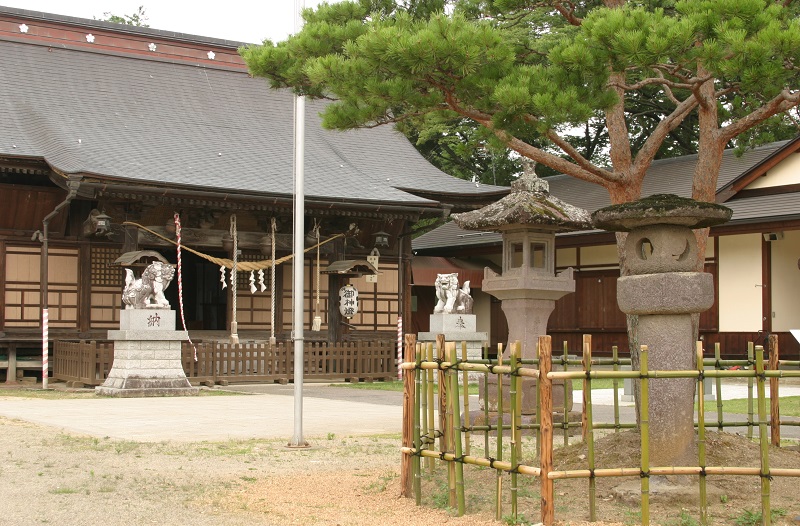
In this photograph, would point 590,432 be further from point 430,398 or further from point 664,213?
point 664,213

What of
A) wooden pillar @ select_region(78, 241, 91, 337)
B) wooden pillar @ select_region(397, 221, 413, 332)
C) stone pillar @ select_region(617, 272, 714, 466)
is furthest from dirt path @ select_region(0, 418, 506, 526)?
wooden pillar @ select_region(397, 221, 413, 332)

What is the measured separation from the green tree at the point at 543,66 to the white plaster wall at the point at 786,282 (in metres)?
13.5

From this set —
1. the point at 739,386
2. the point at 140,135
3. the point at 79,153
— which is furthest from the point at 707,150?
the point at 140,135

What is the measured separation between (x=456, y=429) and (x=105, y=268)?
16222 millimetres

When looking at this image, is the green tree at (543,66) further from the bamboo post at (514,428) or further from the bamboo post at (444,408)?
the bamboo post at (514,428)

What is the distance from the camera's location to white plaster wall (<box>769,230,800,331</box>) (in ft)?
79.6

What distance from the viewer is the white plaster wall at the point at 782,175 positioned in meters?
24.2

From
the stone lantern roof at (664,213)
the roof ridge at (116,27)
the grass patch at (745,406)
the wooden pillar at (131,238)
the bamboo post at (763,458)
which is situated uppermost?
the roof ridge at (116,27)

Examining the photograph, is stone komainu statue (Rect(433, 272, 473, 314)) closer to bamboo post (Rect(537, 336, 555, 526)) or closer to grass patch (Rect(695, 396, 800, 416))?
grass patch (Rect(695, 396, 800, 416))

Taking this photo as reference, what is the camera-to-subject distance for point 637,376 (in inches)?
271

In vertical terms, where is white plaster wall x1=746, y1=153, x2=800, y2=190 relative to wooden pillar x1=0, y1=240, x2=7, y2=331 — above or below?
above

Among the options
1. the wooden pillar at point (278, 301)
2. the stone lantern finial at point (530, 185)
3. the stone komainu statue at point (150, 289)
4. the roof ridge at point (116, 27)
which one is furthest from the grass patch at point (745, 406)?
the roof ridge at point (116, 27)

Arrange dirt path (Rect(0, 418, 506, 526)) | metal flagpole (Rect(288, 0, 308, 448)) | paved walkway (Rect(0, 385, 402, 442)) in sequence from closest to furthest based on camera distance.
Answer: dirt path (Rect(0, 418, 506, 526)), metal flagpole (Rect(288, 0, 308, 448)), paved walkway (Rect(0, 385, 402, 442))

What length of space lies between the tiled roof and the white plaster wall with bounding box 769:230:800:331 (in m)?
6.80
